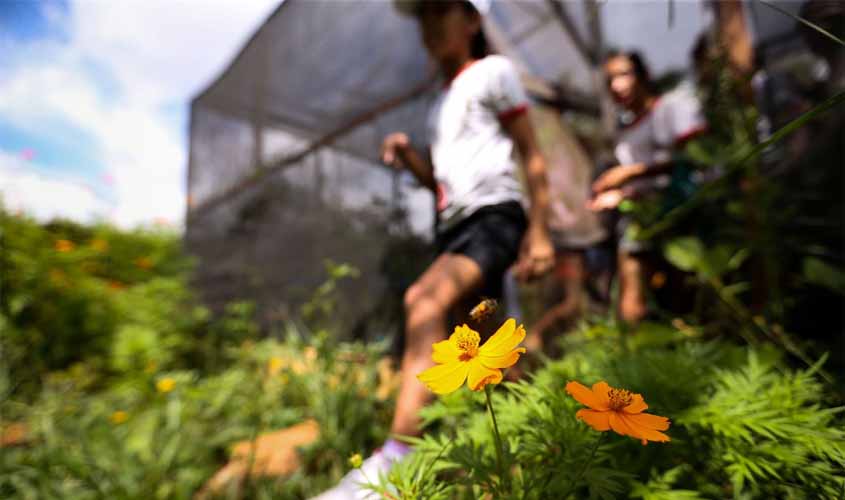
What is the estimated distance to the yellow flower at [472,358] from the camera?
317 mm

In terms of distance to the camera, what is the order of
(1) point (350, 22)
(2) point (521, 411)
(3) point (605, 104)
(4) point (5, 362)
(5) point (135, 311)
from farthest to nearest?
(3) point (605, 104), (5) point (135, 311), (1) point (350, 22), (4) point (5, 362), (2) point (521, 411)

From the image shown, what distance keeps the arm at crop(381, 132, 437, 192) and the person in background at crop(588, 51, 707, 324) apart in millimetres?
927

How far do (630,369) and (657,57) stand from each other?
431 centimetres

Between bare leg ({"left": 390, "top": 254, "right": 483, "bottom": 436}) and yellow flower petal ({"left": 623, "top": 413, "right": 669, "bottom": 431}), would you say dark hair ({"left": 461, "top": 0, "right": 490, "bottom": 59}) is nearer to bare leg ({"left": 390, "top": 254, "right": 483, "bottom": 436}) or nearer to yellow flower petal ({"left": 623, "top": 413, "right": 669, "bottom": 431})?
bare leg ({"left": 390, "top": 254, "right": 483, "bottom": 436})

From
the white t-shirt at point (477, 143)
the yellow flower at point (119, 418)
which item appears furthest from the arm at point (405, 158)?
the yellow flower at point (119, 418)

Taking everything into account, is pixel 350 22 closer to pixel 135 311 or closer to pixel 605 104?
pixel 605 104

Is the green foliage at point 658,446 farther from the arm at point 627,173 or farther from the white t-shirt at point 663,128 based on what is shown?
the white t-shirt at point 663,128

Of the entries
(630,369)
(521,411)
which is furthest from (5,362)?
(630,369)

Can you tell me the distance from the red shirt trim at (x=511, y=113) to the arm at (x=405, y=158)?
0.32m

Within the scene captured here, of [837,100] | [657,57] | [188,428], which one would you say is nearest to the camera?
[837,100]

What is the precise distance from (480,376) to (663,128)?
2.04 m

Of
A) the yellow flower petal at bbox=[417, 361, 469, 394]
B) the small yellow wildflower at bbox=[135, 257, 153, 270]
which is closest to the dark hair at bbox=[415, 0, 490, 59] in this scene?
the yellow flower petal at bbox=[417, 361, 469, 394]

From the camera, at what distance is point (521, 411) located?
0.57m

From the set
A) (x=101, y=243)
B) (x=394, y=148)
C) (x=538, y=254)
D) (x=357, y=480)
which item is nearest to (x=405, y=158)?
(x=394, y=148)
